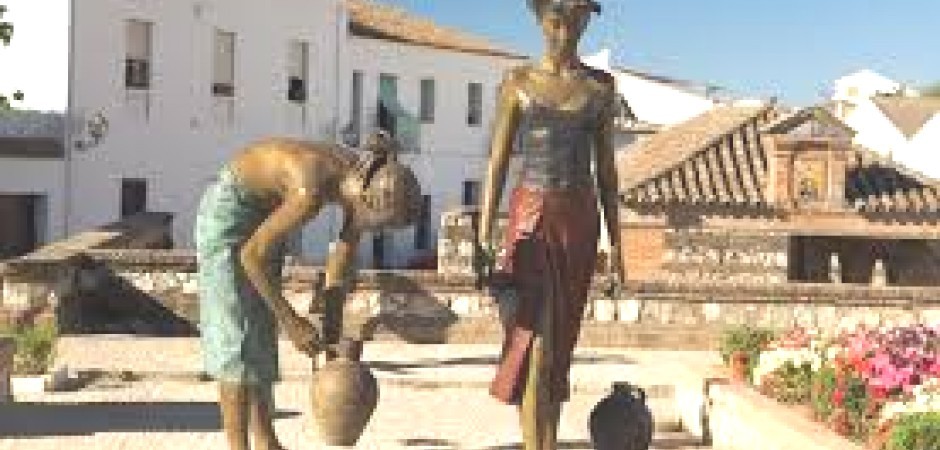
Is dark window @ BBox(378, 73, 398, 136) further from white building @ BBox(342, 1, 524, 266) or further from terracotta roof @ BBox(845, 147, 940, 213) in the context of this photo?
terracotta roof @ BBox(845, 147, 940, 213)

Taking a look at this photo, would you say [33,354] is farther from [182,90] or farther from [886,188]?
[182,90]

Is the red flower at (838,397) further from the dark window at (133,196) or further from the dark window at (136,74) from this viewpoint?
the dark window at (136,74)

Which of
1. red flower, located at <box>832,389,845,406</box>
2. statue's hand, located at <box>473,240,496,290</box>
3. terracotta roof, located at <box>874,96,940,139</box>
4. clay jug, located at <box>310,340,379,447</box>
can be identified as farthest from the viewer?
terracotta roof, located at <box>874,96,940,139</box>

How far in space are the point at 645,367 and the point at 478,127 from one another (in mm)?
26386

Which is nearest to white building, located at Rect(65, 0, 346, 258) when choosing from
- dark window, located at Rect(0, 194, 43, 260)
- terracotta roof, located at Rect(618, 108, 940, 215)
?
dark window, located at Rect(0, 194, 43, 260)

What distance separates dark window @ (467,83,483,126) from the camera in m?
42.2

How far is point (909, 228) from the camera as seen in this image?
23703mm

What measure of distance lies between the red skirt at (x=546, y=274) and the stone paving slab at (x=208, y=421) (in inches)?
124

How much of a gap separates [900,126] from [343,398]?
189 ft

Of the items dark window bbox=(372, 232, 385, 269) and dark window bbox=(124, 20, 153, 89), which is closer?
dark window bbox=(124, 20, 153, 89)

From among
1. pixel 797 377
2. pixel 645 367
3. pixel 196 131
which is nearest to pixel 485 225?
pixel 797 377

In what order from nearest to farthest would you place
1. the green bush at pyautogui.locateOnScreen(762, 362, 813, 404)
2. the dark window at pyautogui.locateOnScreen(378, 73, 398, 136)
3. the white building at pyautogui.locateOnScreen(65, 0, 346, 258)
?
the green bush at pyautogui.locateOnScreen(762, 362, 813, 404) < the white building at pyautogui.locateOnScreen(65, 0, 346, 258) < the dark window at pyautogui.locateOnScreen(378, 73, 398, 136)

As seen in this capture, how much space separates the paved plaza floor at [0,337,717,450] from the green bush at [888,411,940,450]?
3042 millimetres

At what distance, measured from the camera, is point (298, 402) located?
13.6 metres
